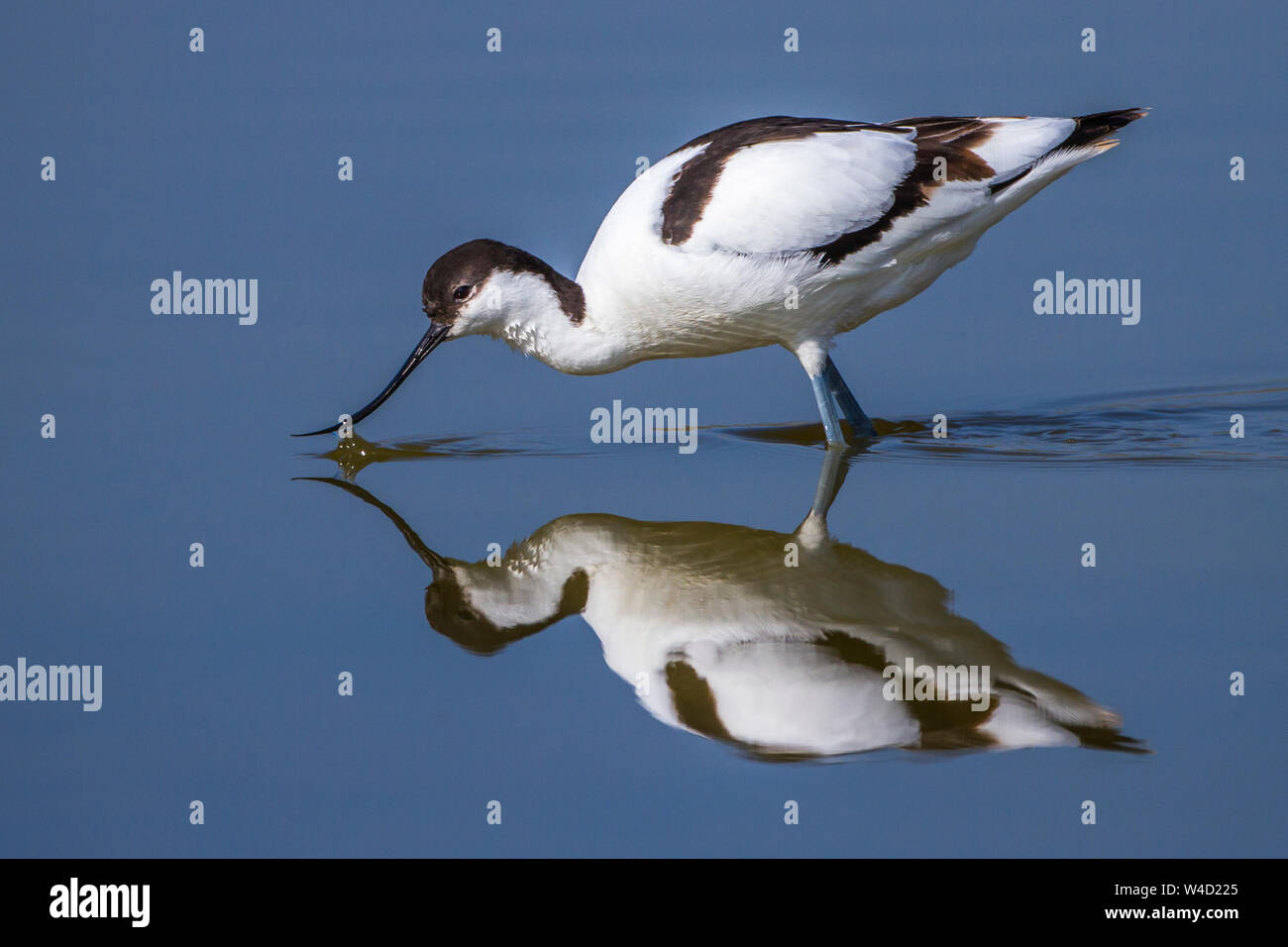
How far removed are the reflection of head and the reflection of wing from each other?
6.02ft

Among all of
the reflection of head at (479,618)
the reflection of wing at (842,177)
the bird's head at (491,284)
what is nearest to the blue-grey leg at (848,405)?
the reflection of wing at (842,177)

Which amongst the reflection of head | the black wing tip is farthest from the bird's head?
the black wing tip

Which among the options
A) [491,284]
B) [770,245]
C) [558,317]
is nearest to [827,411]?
[770,245]

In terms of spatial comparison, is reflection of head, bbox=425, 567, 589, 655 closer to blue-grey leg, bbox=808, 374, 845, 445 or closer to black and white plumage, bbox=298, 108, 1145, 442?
black and white plumage, bbox=298, 108, 1145, 442

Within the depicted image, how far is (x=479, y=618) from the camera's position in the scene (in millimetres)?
5766

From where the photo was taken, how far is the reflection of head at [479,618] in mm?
5598

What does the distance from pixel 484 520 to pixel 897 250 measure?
2.21m

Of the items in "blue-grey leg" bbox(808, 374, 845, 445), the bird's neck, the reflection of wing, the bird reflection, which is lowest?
the bird reflection

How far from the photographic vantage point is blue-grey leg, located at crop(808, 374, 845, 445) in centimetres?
741

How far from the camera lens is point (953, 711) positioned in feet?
15.9

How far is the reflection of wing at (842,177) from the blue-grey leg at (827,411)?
69 centimetres

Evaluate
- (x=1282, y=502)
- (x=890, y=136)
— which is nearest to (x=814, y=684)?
(x=1282, y=502)

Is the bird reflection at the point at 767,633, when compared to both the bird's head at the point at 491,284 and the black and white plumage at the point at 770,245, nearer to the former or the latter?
the black and white plumage at the point at 770,245

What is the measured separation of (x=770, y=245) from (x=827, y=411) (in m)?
0.93
